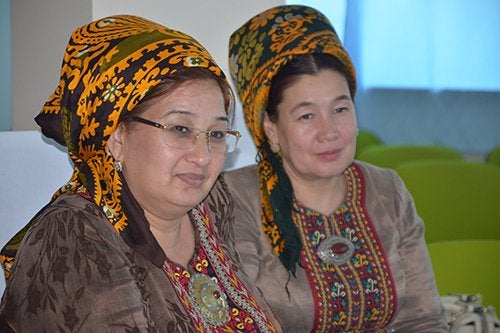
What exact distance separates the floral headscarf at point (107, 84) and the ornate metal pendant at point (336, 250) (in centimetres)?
78

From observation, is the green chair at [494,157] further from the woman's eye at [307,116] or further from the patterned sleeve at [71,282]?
the patterned sleeve at [71,282]

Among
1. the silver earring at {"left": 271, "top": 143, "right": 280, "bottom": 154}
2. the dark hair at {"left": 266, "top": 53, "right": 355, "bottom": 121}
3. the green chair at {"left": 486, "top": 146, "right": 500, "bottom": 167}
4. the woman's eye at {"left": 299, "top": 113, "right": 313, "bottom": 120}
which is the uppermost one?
the dark hair at {"left": 266, "top": 53, "right": 355, "bottom": 121}

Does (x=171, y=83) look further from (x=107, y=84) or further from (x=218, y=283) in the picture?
(x=218, y=283)

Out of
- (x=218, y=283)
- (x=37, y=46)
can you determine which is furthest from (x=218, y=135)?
(x=37, y=46)

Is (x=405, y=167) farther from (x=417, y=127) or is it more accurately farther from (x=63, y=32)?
(x=417, y=127)

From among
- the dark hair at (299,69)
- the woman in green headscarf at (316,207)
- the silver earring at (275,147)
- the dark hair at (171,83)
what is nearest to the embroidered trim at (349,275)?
the woman in green headscarf at (316,207)

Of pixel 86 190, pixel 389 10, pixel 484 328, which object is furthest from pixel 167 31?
pixel 389 10

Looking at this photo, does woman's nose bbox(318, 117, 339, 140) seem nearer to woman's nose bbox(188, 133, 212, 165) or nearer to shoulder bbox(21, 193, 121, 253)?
woman's nose bbox(188, 133, 212, 165)

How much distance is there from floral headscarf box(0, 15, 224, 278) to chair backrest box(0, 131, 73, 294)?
1.27ft

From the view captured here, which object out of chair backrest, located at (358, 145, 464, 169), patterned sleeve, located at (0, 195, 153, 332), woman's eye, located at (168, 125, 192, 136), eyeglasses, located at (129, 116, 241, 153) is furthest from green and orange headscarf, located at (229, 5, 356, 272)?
chair backrest, located at (358, 145, 464, 169)

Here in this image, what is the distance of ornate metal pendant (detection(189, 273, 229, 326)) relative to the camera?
1.56 m

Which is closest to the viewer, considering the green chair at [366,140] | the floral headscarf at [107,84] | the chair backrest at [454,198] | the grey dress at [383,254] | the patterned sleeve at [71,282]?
the patterned sleeve at [71,282]

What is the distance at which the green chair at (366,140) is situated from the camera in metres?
4.48

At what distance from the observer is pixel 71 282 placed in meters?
1.29
